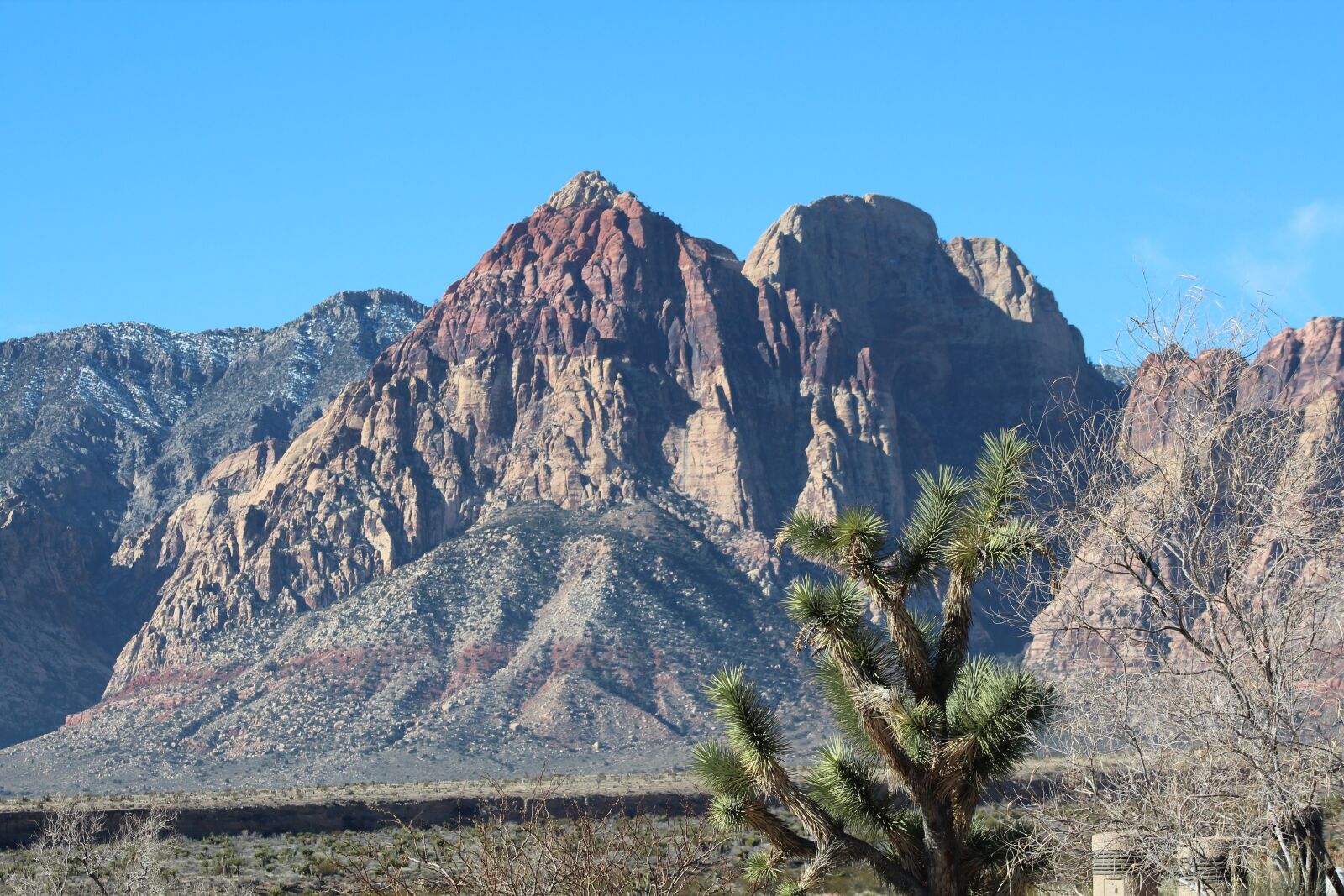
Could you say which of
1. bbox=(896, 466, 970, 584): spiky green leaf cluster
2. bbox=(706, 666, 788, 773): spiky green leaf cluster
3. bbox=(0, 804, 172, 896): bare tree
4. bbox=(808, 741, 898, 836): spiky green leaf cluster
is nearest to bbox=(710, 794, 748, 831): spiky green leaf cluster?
bbox=(706, 666, 788, 773): spiky green leaf cluster

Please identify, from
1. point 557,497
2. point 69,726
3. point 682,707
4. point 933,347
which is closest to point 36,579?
point 69,726

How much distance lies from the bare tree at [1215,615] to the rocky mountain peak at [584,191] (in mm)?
169852

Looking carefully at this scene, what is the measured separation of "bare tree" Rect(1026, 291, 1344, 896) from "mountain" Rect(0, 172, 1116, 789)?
90.4 meters

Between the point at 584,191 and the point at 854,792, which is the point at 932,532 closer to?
the point at 854,792

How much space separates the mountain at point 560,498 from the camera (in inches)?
4648

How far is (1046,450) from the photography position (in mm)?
20453

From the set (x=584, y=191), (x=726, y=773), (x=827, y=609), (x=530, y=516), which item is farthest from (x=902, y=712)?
(x=584, y=191)

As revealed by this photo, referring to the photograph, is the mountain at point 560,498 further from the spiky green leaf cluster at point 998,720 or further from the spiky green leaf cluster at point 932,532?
the spiky green leaf cluster at point 998,720

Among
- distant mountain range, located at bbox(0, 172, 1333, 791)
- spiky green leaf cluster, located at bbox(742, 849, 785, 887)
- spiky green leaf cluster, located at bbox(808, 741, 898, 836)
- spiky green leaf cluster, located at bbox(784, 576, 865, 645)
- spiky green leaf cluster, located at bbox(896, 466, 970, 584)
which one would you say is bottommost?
spiky green leaf cluster, located at bbox(742, 849, 785, 887)

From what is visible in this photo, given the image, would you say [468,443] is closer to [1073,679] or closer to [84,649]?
[84,649]

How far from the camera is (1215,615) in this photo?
55.7ft

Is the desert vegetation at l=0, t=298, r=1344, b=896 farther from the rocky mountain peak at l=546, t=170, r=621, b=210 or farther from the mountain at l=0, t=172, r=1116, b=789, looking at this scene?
the rocky mountain peak at l=546, t=170, r=621, b=210

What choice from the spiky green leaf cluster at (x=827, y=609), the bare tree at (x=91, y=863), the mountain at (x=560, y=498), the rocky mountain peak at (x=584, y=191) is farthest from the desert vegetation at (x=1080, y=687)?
the rocky mountain peak at (x=584, y=191)

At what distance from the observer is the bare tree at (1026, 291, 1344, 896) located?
16.6 metres
